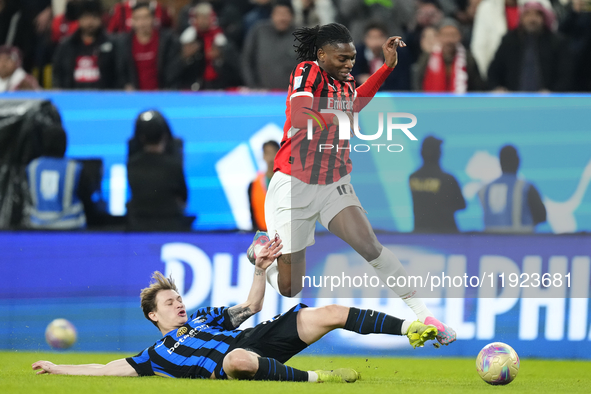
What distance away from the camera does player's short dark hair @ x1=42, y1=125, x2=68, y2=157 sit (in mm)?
7609

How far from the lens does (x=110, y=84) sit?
876 cm

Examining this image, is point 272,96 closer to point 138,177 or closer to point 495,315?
point 138,177

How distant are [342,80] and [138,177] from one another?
9.01 ft

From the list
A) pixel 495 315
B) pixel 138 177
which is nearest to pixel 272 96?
pixel 138 177

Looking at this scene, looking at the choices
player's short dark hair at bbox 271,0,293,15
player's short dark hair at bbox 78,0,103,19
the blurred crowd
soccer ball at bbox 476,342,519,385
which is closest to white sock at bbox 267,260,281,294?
soccer ball at bbox 476,342,519,385

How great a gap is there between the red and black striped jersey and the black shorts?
94 cm

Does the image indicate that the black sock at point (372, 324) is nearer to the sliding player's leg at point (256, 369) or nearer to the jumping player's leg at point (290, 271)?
the sliding player's leg at point (256, 369)

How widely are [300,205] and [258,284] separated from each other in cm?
60

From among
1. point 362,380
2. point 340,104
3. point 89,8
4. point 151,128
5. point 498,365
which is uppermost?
point 89,8

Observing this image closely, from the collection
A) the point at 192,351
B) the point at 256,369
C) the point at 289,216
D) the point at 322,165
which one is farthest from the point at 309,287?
the point at 256,369

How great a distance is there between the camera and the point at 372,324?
496 centimetres

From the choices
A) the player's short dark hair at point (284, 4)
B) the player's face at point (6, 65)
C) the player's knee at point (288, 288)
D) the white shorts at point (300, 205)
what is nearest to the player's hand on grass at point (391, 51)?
the white shorts at point (300, 205)

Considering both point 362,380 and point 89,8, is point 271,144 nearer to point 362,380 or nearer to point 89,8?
point 362,380

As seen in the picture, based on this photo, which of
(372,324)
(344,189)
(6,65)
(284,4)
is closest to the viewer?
(372,324)
